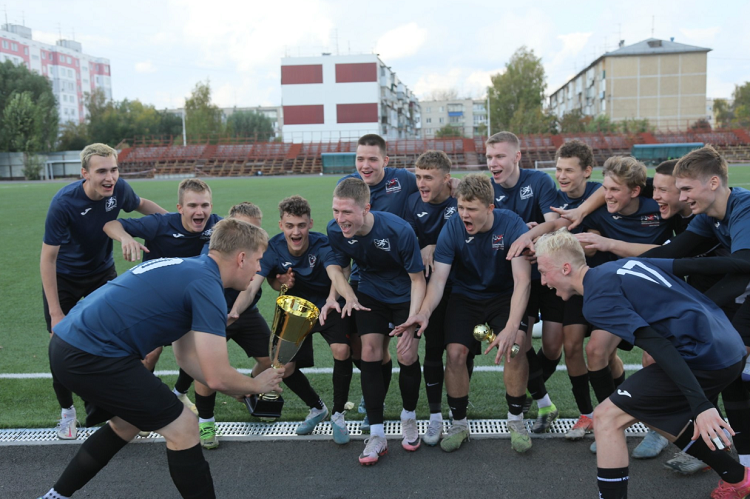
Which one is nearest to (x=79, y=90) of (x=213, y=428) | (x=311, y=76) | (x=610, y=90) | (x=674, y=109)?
(x=311, y=76)

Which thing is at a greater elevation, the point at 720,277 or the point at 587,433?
the point at 720,277

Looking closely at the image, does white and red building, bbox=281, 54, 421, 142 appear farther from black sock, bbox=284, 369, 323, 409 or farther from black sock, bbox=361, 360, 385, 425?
black sock, bbox=361, 360, 385, 425

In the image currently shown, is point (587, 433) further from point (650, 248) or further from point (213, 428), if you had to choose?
point (213, 428)

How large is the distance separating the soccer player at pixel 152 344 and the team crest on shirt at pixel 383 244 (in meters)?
1.39

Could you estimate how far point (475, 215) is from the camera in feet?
13.3

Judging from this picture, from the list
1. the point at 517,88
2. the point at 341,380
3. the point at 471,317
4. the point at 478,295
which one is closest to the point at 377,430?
the point at 341,380

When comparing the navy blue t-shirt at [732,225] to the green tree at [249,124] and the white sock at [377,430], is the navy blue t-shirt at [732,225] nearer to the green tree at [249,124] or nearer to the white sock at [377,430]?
the white sock at [377,430]

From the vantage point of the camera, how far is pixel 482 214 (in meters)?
4.08

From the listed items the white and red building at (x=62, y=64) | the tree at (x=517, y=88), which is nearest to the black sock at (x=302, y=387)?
the tree at (x=517, y=88)

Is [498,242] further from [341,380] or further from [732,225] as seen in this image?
[341,380]

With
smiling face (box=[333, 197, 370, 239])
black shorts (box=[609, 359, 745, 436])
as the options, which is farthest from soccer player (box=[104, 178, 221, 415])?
black shorts (box=[609, 359, 745, 436])

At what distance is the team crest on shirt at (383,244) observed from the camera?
4242 mm

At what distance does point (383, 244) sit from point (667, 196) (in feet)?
6.81

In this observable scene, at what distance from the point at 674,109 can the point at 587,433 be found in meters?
74.5
